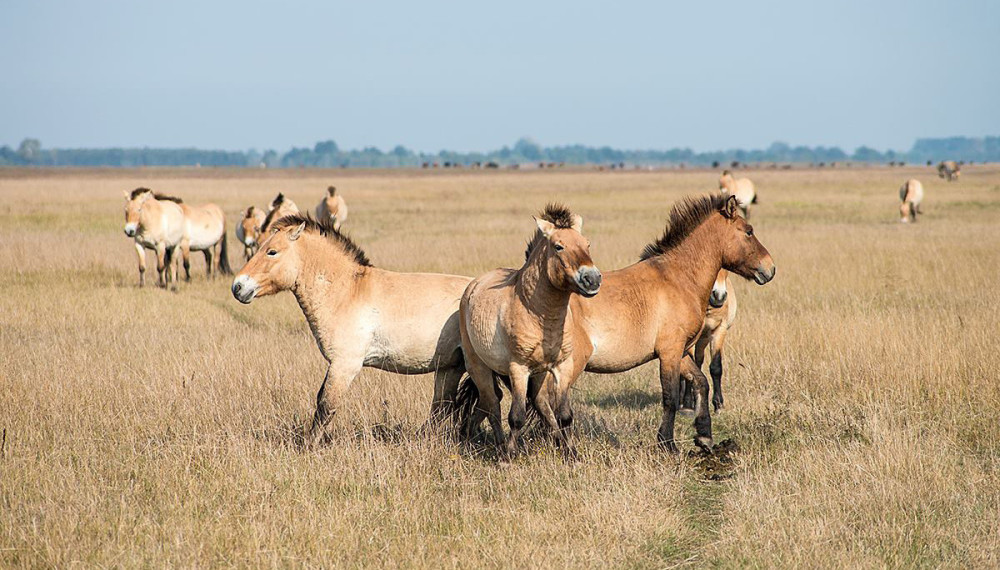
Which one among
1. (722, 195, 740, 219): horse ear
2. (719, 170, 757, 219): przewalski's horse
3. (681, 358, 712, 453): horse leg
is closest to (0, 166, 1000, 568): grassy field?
(681, 358, 712, 453): horse leg

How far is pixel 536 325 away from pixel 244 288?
2.30 metres

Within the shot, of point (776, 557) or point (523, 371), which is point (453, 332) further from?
point (776, 557)

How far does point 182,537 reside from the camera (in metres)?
5.57

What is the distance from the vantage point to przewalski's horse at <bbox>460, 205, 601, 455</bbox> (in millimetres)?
6238

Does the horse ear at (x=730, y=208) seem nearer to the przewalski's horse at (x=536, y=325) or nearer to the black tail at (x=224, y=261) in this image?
the przewalski's horse at (x=536, y=325)

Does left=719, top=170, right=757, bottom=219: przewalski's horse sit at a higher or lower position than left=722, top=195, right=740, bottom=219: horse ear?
lower

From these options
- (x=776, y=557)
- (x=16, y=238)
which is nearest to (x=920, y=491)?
(x=776, y=557)

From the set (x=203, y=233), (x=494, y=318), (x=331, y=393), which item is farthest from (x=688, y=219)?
(x=203, y=233)

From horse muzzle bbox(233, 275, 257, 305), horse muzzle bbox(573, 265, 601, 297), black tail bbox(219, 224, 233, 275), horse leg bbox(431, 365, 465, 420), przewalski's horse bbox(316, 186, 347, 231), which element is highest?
horse muzzle bbox(573, 265, 601, 297)

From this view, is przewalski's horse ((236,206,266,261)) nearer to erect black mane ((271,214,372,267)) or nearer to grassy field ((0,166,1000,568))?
grassy field ((0,166,1000,568))

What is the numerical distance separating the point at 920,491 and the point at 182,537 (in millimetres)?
4738

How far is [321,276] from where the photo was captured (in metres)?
7.53

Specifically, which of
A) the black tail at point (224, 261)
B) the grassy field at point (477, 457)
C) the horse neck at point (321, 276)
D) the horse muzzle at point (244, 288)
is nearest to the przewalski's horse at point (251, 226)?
the black tail at point (224, 261)

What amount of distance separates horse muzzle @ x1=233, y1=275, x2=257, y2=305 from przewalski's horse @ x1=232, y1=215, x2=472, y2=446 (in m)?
0.02
